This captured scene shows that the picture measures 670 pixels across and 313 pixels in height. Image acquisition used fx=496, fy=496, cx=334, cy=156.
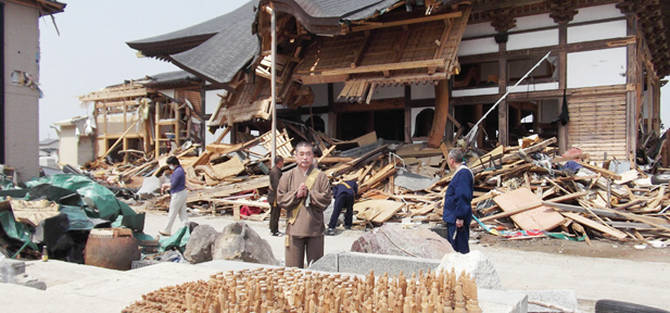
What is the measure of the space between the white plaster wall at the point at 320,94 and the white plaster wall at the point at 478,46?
5.04 meters

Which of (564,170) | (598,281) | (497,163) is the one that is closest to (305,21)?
(497,163)

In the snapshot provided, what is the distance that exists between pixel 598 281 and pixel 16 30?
49.0ft

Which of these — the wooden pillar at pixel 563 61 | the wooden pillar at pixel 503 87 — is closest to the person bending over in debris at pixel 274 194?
the wooden pillar at pixel 503 87

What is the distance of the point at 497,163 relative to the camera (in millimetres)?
12773

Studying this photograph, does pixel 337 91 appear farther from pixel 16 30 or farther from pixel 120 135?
pixel 120 135

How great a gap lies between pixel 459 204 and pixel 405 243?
874 millimetres

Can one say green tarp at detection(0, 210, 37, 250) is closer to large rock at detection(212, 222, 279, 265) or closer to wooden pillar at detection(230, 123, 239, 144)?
large rock at detection(212, 222, 279, 265)

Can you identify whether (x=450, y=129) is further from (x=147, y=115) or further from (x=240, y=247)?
(x=147, y=115)

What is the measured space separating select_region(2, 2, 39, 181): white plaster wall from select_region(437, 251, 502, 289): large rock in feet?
44.2

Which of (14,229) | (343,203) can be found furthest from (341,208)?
(14,229)

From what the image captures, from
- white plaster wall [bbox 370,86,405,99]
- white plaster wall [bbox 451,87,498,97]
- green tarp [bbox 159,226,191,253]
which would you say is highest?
white plaster wall [bbox 370,86,405,99]

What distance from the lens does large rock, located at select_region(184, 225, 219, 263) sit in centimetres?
711

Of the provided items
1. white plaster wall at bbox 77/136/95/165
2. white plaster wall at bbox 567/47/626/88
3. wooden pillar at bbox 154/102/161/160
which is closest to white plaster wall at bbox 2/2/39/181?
wooden pillar at bbox 154/102/161/160

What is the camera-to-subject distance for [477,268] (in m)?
4.25
